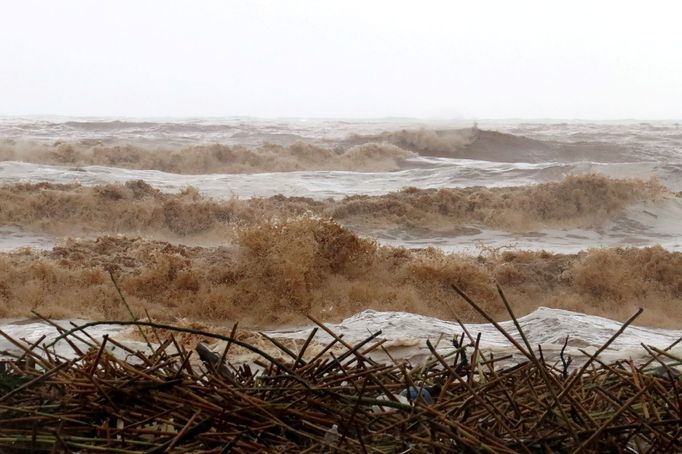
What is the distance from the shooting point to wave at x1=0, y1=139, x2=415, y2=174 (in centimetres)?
2698

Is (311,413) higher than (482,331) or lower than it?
higher

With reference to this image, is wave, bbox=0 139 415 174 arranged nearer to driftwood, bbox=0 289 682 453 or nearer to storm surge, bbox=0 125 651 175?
storm surge, bbox=0 125 651 175

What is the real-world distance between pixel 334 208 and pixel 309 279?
6311 mm

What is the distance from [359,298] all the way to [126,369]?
Result: 333 inches

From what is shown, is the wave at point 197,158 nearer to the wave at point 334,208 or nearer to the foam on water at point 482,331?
the wave at point 334,208

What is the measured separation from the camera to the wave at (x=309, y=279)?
369 inches

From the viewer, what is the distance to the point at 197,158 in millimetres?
27906

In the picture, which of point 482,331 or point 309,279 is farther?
point 309,279

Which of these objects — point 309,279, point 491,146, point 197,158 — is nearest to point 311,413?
point 309,279

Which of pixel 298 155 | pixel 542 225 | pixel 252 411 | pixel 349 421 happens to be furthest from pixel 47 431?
pixel 298 155

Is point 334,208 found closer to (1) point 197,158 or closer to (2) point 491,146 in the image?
(1) point 197,158

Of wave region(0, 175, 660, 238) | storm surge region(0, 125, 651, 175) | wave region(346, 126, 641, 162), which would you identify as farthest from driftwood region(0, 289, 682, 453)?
wave region(346, 126, 641, 162)

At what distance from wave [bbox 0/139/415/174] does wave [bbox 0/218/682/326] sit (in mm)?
15742

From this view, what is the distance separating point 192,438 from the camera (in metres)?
1.48
